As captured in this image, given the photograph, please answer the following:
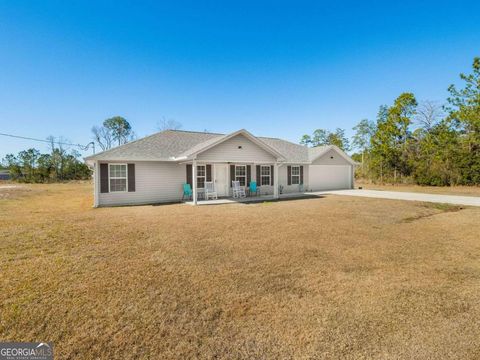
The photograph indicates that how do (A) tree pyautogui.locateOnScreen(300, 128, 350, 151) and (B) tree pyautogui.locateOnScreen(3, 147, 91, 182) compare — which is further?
(A) tree pyautogui.locateOnScreen(300, 128, 350, 151)

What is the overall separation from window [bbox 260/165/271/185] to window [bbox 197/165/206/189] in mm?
4538

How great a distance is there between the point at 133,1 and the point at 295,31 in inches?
393

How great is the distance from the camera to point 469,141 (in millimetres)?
24938

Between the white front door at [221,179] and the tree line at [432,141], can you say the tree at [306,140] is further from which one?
the white front door at [221,179]

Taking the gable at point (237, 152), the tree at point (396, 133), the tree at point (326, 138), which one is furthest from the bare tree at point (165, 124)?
the tree at point (396, 133)

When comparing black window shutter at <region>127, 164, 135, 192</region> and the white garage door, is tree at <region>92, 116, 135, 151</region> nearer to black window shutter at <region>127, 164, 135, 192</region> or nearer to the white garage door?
black window shutter at <region>127, 164, 135, 192</region>

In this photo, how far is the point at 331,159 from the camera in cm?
2272

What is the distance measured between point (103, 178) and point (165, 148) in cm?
410

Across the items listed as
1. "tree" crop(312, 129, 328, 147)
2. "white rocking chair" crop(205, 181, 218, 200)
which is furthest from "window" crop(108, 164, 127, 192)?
"tree" crop(312, 129, 328, 147)

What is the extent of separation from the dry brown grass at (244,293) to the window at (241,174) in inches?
358

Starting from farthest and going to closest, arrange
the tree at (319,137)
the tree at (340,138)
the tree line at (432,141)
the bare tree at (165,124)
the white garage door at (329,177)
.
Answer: the tree at (319,137) < the tree at (340,138) < the bare tree at (165,124) < the tree line at (432,141) < the white garage door at (329,177)

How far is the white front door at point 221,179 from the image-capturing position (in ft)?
51.7

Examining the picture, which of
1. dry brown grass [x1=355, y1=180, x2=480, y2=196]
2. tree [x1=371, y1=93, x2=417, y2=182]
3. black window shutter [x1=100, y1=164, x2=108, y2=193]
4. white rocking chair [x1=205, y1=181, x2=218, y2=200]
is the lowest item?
dry brown grass [x1=355, y1=180, x2=480, y2=196]

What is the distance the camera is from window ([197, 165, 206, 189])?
1512 centimetres
